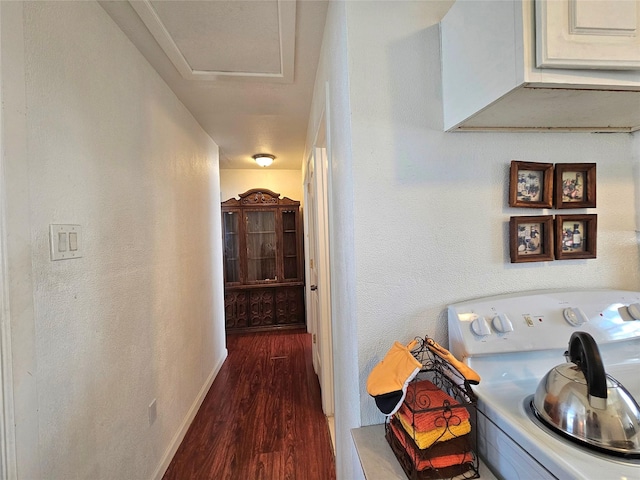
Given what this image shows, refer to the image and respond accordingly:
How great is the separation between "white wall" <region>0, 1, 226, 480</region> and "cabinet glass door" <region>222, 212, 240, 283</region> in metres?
1.92

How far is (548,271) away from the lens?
3.25 feet

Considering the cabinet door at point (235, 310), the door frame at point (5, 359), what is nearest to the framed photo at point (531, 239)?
the door frame at point (5, 359)

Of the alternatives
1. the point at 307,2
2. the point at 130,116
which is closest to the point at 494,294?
the point at 307,2

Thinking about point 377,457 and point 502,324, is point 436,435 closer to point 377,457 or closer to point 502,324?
point 377,457

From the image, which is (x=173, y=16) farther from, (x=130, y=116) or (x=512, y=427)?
(x=512, y=427)

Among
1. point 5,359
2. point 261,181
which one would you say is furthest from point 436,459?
point 261,181

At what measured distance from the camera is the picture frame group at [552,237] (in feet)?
3.14

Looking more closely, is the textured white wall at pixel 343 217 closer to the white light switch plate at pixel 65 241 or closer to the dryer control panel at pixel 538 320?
the dryer control panel at pixel 538 320

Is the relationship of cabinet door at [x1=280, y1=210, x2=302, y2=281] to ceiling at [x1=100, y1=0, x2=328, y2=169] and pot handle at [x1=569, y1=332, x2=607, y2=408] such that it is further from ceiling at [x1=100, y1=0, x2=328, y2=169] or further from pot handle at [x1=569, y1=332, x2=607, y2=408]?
pot handle at [x1=569, y1=332, x2=607, y2=408]

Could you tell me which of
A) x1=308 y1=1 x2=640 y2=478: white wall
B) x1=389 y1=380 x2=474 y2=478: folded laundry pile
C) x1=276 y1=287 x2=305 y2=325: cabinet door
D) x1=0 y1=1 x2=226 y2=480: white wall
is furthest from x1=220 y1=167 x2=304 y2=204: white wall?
x1=389 y1=380 x2=474 y2=478: folded laundry pile

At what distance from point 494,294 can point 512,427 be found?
0.43 meters

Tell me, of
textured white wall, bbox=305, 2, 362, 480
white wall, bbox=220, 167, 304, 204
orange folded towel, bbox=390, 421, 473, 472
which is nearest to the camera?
orange folded towel, bbox=390, 421, 473, 472

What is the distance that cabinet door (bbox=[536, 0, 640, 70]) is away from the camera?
61cm

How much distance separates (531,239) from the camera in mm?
968
